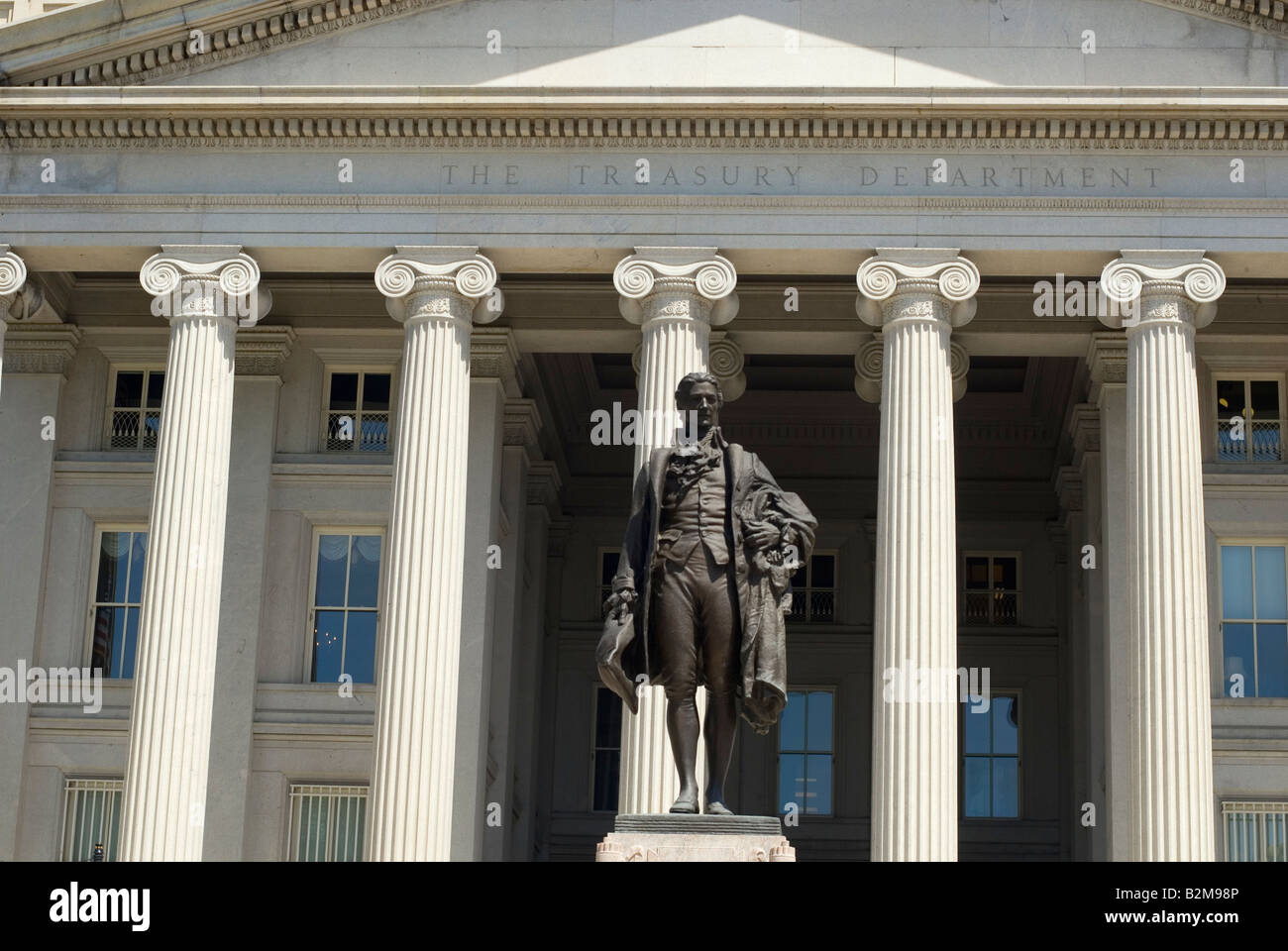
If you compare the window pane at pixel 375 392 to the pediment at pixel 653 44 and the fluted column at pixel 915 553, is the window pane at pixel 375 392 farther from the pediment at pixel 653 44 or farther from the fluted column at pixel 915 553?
the fluted column at pixel 915 553

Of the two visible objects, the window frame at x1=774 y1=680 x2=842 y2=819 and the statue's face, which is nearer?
the statue's face

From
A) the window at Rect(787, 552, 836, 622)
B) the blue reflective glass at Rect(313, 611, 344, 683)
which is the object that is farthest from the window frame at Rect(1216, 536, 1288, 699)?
the blue reflective glass at Rect(313, 611, 344, 683)

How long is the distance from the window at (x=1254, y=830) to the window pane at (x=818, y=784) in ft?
30.5

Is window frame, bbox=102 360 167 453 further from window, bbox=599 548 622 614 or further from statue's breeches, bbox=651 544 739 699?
statue's breeches, bbox=651 544 739 699

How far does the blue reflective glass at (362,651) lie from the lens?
109ft

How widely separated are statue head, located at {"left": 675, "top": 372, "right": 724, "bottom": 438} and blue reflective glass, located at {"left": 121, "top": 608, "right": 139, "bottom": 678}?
1876 cm

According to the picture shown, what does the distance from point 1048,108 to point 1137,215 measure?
1751 mm

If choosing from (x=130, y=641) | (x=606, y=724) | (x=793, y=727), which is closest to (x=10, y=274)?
(x=130, y=641)

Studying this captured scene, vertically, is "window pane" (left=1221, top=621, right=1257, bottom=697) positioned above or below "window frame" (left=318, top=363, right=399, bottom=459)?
below

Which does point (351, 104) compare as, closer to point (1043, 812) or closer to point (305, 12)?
point (305, 12)

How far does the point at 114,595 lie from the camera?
33656mm

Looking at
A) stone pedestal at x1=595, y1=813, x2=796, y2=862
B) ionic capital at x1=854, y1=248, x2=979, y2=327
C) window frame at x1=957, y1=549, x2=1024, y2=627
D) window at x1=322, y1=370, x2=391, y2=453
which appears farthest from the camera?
window frame at x1=957, y1=549, x2=1024, y2=627

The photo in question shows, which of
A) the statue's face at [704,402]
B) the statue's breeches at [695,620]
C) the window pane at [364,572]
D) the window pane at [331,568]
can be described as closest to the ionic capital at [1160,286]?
the window pane at [364,572]

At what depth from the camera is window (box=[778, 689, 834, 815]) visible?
1575 inches
